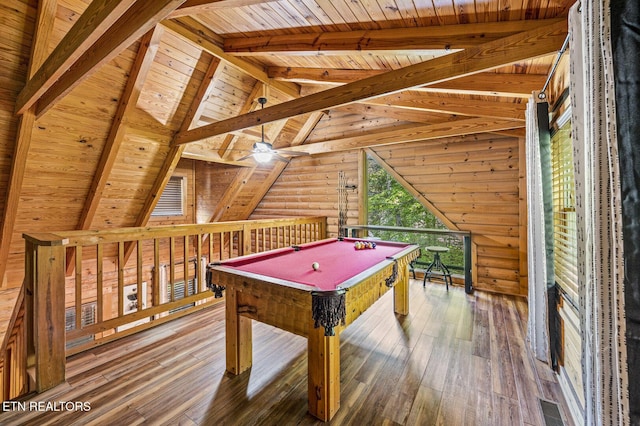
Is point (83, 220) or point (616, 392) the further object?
point (83, 220)

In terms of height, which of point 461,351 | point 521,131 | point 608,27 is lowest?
point 461,351

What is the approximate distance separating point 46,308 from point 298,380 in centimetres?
193

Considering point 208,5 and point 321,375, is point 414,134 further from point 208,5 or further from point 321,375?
point 321,375

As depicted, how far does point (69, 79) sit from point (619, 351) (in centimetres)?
364

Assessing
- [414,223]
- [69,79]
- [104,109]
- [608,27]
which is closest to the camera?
[608,27]

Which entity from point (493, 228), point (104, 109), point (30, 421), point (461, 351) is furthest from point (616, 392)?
point (104, 109)

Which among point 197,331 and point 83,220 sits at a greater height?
point 83,220

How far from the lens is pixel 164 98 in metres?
3.72

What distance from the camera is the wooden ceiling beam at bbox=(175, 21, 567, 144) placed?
1.64 meters

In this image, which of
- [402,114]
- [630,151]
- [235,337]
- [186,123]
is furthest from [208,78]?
[630,151]

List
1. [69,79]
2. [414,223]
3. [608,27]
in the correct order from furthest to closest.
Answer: [414,223]
[69,79]
[608,27]

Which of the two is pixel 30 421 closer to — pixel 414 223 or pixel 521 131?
pixel 414 223

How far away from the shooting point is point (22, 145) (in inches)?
112

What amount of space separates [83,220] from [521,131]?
21.5 ft
